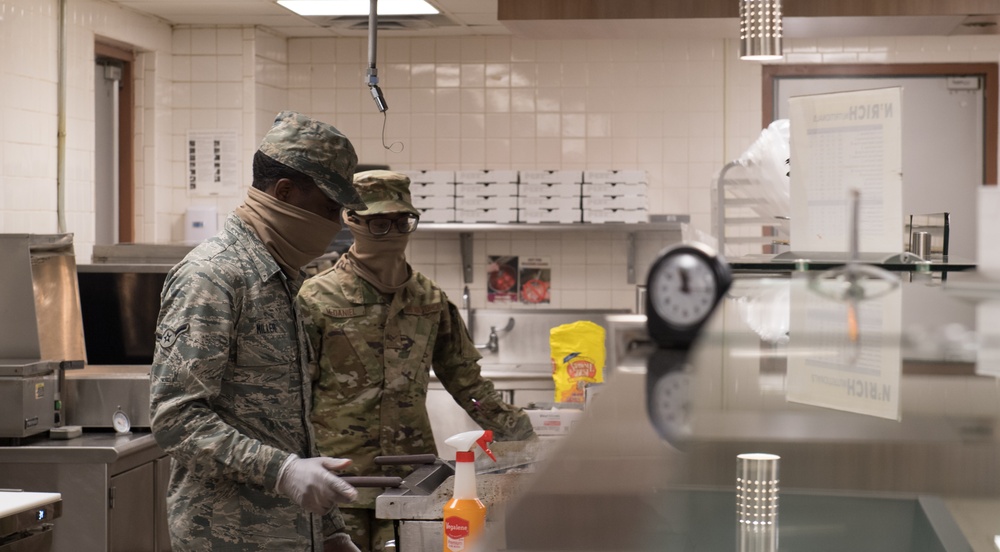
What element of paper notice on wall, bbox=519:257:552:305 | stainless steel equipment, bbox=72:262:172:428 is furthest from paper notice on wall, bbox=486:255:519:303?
stainless steel equipment, bbox=72:262:172:428

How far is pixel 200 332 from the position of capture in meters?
2.27

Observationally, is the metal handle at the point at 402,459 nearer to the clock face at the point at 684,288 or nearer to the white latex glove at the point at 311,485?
the white latex glove at the point at 311,485

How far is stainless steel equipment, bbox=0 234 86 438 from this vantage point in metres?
3.58

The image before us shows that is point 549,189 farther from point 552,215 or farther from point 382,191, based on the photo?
point 382,191

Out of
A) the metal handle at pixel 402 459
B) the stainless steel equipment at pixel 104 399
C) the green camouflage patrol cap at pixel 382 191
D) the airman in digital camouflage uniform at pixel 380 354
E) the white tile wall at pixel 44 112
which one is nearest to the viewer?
the metal handle at pixel 402 459

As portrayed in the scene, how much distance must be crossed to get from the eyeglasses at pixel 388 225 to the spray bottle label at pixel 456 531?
1.47 meters

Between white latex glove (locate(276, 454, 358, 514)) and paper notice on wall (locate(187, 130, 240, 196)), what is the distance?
4134 mm

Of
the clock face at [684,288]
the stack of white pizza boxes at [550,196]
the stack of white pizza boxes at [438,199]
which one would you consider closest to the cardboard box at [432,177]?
the stack of white pizza boxes at [438,199]

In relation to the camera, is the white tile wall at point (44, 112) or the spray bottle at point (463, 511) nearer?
the spray bottle at point (463, 511)

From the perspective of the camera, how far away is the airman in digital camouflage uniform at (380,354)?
317 cm

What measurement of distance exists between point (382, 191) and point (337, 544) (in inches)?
44.7

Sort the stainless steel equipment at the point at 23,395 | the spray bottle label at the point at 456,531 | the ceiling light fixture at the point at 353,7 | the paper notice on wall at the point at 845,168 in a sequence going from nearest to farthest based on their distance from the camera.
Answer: the paper notice on wall at the point at 845,168
the spray bottle label at the point at 456,531
the stainless steel equipment at the point at 23,395
the ceiling light fixture at the point at 353,7

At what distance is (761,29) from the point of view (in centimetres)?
276

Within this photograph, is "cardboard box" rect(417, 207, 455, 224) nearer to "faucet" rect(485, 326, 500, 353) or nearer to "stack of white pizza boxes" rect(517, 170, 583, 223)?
"stack of white pizza boxes" rect(517, 170, 583, 223)
